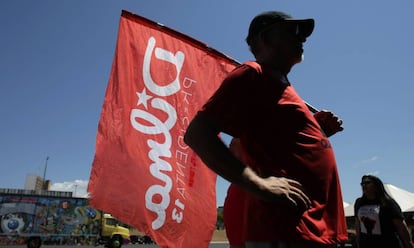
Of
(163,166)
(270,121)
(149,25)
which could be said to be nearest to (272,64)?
(270,121)

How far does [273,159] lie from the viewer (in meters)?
1.36

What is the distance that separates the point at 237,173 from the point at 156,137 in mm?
2124

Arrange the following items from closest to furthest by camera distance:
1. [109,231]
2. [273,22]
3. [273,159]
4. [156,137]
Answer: [273,159] < [273,22] < [156,137] < [109,231]

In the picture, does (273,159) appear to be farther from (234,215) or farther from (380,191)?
(380,191)

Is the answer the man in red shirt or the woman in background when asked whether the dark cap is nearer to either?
the man in red shirt

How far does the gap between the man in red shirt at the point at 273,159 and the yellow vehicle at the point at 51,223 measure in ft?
76.8

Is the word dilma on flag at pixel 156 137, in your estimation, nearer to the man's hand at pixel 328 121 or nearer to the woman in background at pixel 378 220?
A: the man's hand at pixel 328 121

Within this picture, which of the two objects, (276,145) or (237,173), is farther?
(276,145)

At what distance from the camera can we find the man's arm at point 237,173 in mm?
1220

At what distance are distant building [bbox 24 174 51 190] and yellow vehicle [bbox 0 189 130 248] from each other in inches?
1453

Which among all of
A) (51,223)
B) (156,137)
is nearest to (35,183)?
(51,223)

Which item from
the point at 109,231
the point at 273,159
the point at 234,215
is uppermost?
the point at 109,231

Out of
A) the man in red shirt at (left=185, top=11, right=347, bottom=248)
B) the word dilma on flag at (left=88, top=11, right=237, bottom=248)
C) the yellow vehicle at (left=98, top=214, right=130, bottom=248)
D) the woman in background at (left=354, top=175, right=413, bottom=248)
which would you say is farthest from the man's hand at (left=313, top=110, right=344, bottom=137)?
the yellow vehicle at (left=98, top=214, right=130, bottom=248)

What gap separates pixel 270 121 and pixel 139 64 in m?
2.39
